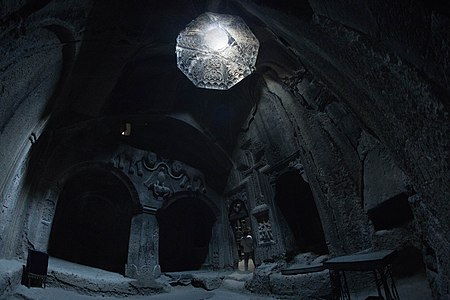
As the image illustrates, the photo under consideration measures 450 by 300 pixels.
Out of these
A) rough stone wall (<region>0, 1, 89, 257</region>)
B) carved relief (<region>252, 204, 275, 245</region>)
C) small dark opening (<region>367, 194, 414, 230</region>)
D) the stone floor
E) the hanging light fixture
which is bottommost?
the stone floor

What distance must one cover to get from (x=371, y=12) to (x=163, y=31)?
4415 mm

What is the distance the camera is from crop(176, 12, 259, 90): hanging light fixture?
532 centimetres

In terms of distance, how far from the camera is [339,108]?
177 inches

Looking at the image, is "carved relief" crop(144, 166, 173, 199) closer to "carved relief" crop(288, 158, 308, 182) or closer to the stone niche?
the stone niche

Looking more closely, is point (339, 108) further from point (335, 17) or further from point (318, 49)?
point (335, 17)

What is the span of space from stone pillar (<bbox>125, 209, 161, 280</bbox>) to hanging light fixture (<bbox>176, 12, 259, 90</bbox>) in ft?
13.3

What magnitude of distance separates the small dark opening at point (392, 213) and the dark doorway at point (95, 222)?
6.28 meters

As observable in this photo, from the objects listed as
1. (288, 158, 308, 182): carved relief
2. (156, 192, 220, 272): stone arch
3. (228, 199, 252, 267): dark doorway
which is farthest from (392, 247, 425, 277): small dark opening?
(156, 192, 220, 272): stone arch

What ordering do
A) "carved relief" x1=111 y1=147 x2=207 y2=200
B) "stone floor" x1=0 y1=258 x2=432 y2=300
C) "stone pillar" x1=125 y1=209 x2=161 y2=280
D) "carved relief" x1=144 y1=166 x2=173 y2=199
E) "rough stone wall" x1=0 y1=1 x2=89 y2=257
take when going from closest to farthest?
"rough stone wall" x1=0 y1=1 x2=89 y2=257
"stone floor" x1=0 y1=258 x2=432 y2=300
"stone pillar" x1=125 y1=209 x2=161 y2=280
"carved relief" x1=111 y1=147 x2=207 y2=200
"carved relief" x1=144 y1=166 x2=173 y2=199

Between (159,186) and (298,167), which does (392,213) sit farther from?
(159,186)

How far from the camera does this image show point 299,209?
619cm

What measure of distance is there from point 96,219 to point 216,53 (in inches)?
253

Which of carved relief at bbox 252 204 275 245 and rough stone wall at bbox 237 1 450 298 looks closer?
rough stone wall at bbox 237 1 450 298

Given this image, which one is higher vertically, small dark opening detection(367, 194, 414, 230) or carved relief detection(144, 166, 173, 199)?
carved relief detection(144, 166, 173, 199)
